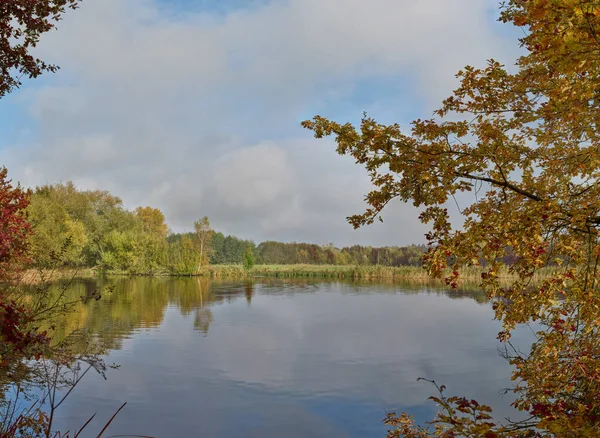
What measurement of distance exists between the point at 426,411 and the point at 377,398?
92cm

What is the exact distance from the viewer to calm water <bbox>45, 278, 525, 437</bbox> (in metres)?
6.99

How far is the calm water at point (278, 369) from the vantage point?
6988 millimetres

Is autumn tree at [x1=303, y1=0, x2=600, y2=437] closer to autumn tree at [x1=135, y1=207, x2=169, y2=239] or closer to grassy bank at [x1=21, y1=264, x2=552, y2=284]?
grassy bank at [x1=21, y1=264, x2=552, y2=284]

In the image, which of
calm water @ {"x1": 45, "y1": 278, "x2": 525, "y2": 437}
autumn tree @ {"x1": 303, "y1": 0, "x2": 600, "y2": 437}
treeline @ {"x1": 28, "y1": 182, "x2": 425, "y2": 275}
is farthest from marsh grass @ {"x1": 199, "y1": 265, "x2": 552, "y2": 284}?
autumn tree @ {"x1": 303, "y1": 0, "x2": 600, "y2": 437}

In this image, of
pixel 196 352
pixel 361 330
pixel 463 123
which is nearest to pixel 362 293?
pixel 361 330

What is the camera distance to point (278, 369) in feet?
32.1

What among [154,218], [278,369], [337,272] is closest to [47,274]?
[278,369]

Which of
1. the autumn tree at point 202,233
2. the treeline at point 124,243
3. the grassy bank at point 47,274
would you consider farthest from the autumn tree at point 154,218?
the grassy bank at point 47,274

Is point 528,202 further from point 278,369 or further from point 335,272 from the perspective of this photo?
point 335,272

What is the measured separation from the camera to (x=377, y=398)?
7.94 meters

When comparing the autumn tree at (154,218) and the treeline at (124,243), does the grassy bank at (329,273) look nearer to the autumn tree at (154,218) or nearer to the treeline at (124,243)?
the treeline at (124,243)

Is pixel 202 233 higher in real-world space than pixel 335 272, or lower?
higher

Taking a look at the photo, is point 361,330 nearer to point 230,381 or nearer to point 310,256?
point 230,381

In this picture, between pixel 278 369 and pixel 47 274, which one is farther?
pixel 278 369
